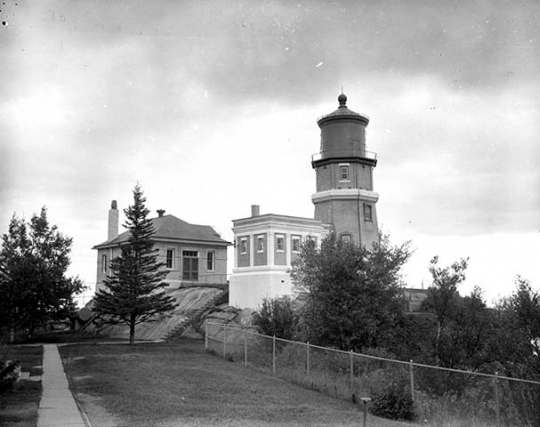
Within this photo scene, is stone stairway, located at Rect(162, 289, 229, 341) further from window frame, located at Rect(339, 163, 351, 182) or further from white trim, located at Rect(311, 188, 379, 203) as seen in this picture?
window frame, located at Rect(339, 163, 351, 182)

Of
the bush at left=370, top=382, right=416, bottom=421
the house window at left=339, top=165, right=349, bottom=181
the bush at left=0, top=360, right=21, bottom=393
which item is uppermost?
the house window at left=339, top=165, right=349, bottom=181

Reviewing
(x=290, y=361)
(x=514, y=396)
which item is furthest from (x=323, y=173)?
(x=514, y=396)

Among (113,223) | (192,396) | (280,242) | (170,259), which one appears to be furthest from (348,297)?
(113,223)

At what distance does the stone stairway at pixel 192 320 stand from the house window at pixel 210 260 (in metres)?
7.59

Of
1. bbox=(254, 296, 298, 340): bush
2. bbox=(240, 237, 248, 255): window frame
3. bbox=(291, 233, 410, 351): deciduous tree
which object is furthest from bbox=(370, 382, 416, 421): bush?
bbox=(240, 237, 248, 255): window frame

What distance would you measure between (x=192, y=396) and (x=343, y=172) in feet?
110

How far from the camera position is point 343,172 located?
156 feet

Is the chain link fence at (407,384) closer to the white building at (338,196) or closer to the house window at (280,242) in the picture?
the house window at (280,242)

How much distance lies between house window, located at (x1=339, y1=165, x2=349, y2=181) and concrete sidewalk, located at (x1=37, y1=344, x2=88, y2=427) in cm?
2928

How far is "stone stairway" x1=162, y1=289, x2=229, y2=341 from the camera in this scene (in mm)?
37281

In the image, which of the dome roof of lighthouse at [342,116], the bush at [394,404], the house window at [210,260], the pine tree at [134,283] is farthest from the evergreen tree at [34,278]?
the bush at [394,404]

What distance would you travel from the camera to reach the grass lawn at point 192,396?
12883 mm

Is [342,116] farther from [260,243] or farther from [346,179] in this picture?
[260,243]

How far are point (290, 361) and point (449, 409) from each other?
8.26m
